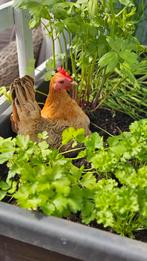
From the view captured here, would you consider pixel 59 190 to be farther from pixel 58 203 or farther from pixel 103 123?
pixel 103 123

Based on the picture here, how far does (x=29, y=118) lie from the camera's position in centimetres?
85

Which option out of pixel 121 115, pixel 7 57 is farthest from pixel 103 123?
pixel 7 57

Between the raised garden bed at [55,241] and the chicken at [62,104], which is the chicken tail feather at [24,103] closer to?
the chicken at [62,104]

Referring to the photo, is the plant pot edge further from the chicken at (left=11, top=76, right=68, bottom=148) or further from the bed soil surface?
the bed soil surface

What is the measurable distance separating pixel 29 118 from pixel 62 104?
3.8 inches

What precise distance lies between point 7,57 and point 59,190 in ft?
3.70

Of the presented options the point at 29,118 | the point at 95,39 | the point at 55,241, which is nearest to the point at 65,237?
the point at 55,241

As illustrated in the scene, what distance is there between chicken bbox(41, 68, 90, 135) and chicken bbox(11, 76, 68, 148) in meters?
0.03

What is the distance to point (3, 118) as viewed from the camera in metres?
0.95

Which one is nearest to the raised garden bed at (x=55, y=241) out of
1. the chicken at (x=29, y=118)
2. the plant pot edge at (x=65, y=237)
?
the plant pot edge at (x=65, y=237)

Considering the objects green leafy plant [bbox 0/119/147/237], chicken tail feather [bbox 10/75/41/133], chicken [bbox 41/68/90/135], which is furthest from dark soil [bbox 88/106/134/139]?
green leafy plant [bbox 0/119/147/237]

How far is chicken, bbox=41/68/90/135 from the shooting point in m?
0.89

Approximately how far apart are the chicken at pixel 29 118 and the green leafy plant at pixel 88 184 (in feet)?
0.55

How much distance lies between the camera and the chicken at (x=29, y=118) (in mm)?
845
